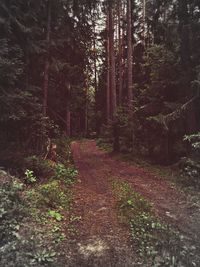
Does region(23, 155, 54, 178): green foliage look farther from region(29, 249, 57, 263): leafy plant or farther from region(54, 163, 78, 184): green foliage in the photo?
region(29, 249, 57, 263): leafy plant

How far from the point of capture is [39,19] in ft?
Answer: 43.2

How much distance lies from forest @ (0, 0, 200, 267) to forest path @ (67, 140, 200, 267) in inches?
1.2

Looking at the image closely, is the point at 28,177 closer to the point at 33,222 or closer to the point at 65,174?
the point at 65,174

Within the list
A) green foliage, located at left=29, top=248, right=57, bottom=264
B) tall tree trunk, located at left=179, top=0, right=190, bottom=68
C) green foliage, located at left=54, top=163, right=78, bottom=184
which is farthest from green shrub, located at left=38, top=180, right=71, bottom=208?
tall tree trunk, located at left=179, top=0, right=190, bottom=68

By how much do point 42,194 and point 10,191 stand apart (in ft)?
4.27

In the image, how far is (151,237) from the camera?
6875 mm

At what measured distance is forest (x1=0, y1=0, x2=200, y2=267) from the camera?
21.4ft

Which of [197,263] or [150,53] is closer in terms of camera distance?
[197,263]

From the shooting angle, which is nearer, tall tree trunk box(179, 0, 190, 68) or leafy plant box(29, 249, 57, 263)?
leafy plant box(29, 249, 57, 263)

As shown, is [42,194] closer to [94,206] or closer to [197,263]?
[94,206]

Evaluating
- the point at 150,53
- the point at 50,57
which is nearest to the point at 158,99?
the point at 150,53

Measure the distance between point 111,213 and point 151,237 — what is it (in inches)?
61.3

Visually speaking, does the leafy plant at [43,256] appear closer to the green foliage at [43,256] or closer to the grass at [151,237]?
the green foliage at [43,256]

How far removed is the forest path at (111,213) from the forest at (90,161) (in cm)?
3
